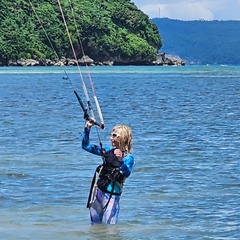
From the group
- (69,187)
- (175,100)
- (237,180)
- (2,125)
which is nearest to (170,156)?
(237,180)

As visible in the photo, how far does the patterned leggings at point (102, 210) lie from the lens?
456 inches

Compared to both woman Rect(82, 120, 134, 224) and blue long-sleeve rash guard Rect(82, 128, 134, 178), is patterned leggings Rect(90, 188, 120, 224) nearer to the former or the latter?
woman Rect(82, 120, 134, 224)

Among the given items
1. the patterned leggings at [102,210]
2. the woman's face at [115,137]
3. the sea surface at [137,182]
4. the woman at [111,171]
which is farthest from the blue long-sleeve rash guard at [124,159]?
the sea surface at [137,182]

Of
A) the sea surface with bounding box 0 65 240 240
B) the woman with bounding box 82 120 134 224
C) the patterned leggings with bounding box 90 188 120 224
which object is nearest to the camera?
the woman with bounding box 82 120 134 224

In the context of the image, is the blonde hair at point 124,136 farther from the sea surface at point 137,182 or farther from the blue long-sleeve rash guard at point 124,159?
the sea surface at point 137,182

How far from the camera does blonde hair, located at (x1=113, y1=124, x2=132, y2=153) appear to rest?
432 inches

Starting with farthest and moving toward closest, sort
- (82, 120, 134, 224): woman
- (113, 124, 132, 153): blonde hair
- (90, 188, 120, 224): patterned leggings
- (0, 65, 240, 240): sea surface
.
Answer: (0, 65, 240, 240): sea surface < (90, 188, 120, 224): patterned leggings < (82, 120, 134, 224): woman < (113, 124, 132, 153): blonde hair

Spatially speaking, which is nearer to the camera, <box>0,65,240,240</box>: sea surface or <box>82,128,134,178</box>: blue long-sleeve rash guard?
<box>82,128,134,178</box>: blue long-sleeve rash guard

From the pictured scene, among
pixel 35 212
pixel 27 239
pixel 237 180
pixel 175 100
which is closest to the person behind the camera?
pixel 27 239

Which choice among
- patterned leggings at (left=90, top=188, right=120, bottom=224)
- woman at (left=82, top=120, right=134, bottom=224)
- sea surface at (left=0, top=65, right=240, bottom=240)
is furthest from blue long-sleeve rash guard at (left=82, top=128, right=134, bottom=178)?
sea surface at (left=0, top=65, right=240, bottom=240)

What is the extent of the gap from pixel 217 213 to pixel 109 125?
756 inches

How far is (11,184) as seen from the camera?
55.8ft

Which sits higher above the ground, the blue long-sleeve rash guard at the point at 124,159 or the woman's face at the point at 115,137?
the woman's face at the point at 115,137

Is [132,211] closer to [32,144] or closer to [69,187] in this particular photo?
[69,187]
